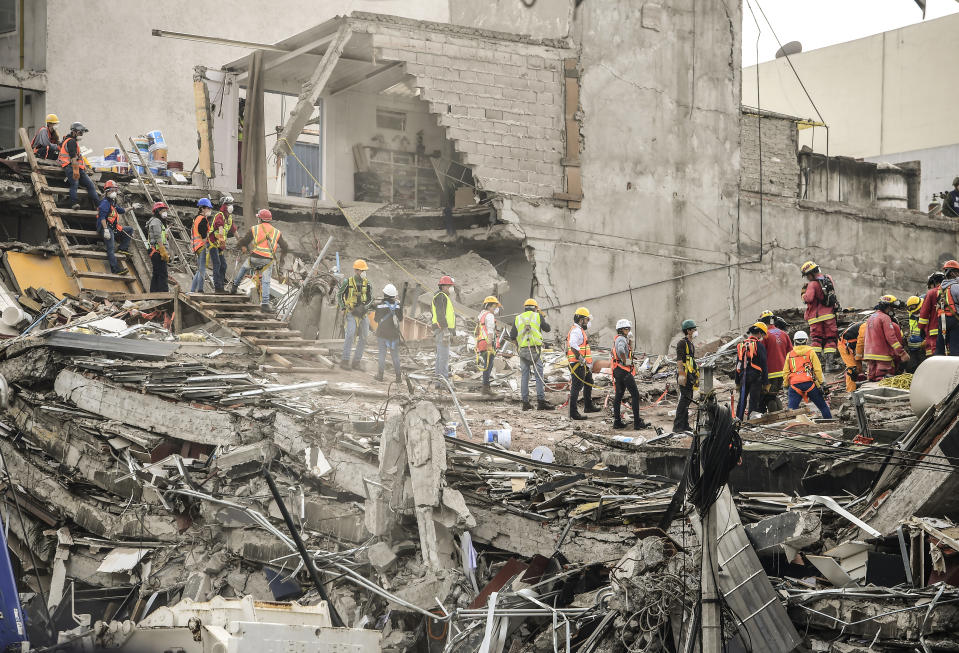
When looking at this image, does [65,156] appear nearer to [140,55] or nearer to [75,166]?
[75,166]

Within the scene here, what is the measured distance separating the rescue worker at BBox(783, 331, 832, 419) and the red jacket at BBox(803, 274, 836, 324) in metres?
2.14

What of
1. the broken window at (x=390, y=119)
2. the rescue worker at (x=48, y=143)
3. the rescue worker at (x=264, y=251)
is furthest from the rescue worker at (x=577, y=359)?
the rescue worker at (x=48, y=143)

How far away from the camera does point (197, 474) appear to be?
1153cm

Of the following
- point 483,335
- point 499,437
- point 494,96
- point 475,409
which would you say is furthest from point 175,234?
point 499,437

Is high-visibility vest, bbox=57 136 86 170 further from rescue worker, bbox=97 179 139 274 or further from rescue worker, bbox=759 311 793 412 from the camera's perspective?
rescue worker, bbox=759 311 793 412

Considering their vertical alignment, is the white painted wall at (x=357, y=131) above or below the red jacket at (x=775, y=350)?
above

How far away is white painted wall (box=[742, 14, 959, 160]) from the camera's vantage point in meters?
33.9

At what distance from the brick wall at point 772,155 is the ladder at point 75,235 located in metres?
13.8

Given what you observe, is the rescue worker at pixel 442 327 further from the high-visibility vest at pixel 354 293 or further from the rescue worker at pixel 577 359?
the rescue worker at pixel 577 359

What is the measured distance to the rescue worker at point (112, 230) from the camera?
57.7 feet

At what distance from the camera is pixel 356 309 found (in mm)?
15258

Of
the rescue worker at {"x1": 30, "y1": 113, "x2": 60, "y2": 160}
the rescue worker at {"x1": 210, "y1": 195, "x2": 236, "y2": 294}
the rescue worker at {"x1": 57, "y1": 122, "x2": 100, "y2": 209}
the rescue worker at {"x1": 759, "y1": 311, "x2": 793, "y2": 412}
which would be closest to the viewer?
the rescue worker at {"x1": 759, "y1": 311, "x2": 793, "y2": 412}

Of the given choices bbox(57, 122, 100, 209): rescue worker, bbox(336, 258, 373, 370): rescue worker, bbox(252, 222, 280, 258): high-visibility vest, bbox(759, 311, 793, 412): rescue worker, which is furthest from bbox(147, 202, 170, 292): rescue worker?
bbox(759, 311, 793, 412): rescue worker

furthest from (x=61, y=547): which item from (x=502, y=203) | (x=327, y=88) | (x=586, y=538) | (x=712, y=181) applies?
(x=712, y=181)
